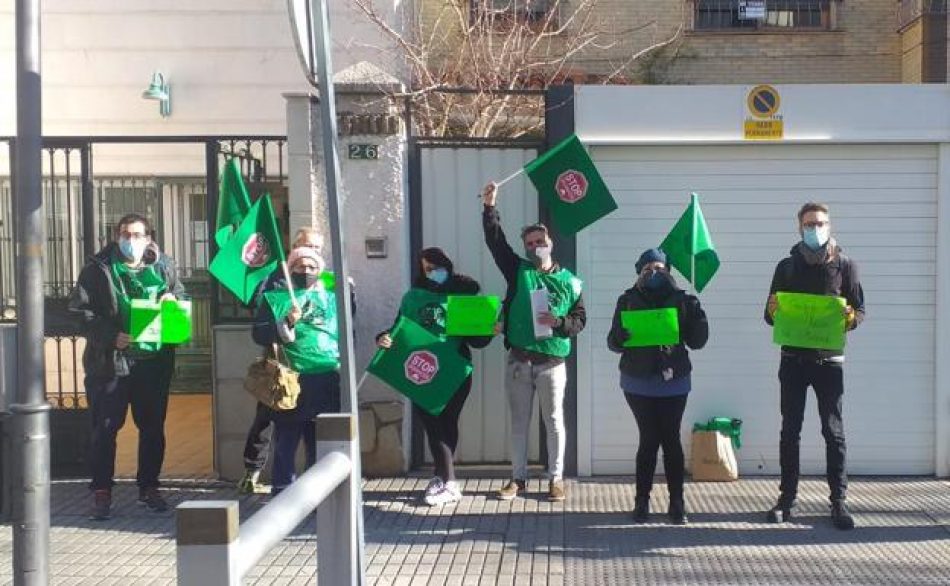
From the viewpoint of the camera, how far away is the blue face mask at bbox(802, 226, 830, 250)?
650 centimetres

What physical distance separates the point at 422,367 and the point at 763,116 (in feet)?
10.3

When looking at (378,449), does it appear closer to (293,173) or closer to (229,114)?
(293,173)

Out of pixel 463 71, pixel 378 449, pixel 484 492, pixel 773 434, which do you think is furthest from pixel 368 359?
pixel 463 71

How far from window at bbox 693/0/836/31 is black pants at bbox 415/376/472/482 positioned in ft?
29.1

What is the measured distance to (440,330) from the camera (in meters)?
→ 7.20

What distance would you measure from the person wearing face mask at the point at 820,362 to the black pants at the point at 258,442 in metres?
3.51

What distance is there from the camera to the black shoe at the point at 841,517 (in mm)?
6469

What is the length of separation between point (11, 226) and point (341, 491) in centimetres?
598

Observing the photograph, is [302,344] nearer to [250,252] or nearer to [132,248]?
[250,252]

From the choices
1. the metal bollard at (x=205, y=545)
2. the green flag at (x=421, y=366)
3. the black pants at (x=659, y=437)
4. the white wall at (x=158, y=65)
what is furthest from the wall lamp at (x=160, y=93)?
the metal bollard at (x=205, y=545)

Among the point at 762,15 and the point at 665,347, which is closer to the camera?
the point at 665,347

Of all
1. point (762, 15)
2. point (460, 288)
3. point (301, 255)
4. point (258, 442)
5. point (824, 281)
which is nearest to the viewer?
point (824, 281)

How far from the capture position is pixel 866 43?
14.1 m

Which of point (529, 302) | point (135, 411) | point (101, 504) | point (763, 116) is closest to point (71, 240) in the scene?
point (135, 411)
